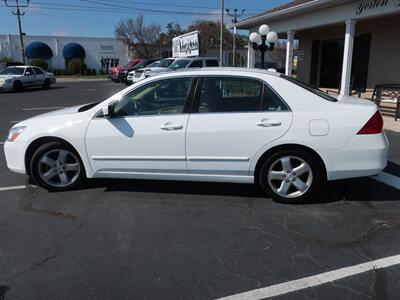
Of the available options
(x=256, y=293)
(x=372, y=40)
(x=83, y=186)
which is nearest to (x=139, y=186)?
(x=83, y=186)

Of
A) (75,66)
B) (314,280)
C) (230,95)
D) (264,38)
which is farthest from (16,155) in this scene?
(75,66)

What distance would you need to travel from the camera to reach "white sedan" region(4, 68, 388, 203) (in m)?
4.40

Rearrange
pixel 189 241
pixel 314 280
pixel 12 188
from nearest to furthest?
pixel 314 280
pixel 189 241
pixel 12 188

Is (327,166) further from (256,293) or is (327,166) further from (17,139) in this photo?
(17,139)

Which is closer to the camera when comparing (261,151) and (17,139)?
(261,151)

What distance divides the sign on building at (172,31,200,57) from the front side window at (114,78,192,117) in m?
20.0

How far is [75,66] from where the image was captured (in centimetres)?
5119

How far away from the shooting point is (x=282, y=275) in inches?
123

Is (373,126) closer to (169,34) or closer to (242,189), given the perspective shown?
(242,189)

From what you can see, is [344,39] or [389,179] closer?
[389,179]

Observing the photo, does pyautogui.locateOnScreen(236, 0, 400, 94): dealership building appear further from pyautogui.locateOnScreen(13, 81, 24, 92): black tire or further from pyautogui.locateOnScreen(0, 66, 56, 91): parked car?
pyautogui.locateOnScreen(13, 81, 24, 92): black tire

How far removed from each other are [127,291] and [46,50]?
53213 mm

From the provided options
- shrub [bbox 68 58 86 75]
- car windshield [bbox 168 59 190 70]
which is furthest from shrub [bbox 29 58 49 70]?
car windshield [bbox 168 59 190 70]

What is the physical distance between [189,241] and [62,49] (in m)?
54.2
